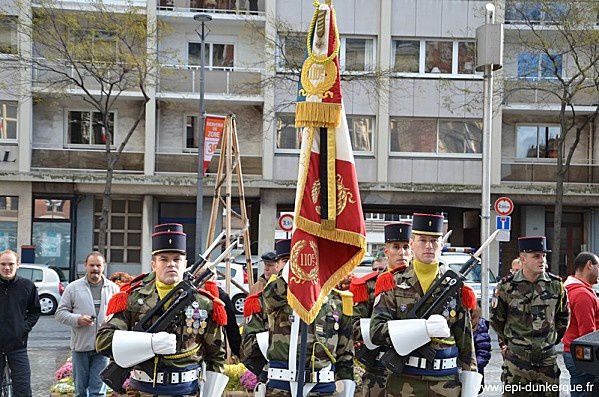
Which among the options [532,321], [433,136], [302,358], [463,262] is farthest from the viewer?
[433,136]

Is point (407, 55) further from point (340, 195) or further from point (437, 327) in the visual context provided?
point (340, 195)

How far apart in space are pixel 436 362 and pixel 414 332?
0.36 metres

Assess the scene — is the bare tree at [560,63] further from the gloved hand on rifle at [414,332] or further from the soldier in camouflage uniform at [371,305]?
the gloved hand on rifle at [414,332]

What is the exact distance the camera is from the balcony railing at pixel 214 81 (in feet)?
107

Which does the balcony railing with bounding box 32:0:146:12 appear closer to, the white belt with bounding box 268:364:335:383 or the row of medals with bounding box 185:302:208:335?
the row of medals with bounding box 185:302:208:335

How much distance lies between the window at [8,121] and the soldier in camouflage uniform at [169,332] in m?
27.7

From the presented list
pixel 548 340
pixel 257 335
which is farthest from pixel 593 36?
pixel 257 335

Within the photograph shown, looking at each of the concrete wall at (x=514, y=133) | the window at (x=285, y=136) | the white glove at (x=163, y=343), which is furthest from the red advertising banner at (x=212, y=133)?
the white glove at (x=163, y=343)

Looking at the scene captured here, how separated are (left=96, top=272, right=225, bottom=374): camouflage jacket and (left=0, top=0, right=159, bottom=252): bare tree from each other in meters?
23.3

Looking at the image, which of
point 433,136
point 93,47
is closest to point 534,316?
point 93,47

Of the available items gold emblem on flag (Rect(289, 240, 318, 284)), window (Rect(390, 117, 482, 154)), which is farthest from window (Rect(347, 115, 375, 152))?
gold emblem on flag (Rect(289, 240, 318, 284))

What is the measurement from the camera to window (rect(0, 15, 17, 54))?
104 ft

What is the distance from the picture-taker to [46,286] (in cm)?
2509

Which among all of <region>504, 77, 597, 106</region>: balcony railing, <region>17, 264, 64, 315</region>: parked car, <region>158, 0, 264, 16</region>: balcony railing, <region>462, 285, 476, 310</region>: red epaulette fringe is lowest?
<region>17, 264, 64, 315</region>: parked car
